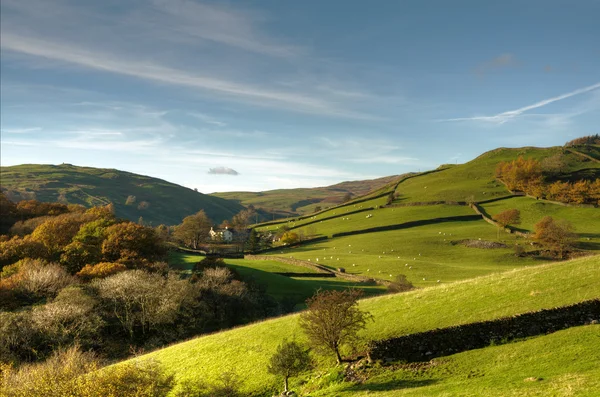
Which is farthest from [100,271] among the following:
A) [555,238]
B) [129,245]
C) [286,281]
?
[555,238]

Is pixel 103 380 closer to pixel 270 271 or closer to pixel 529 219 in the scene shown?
pixel 270 271

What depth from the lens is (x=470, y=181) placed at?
16025 cm

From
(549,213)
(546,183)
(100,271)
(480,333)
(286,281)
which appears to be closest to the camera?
(480,333)

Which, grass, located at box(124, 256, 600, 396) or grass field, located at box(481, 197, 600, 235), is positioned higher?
grass field, located at box(481, 197, 600, 235)

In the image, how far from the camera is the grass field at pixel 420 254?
7488cm

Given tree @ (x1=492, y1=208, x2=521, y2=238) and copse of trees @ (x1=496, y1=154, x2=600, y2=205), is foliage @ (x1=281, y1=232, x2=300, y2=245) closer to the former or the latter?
tree @ (x1=492, y1=208, x2=521, y2=238)

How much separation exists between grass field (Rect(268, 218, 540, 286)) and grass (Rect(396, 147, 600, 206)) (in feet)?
99.9

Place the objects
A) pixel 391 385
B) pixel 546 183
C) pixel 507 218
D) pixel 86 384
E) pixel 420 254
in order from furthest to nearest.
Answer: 1. pixel 546 183
2. pixel 507 218
3. pixel 420 254
4. pixel 391 385
5. pixel 86 384

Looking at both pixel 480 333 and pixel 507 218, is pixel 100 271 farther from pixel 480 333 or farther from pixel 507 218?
pixel 507 218

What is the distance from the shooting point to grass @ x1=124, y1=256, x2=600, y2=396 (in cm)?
2392

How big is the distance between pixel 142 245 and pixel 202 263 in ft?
37.3

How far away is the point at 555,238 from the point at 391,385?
78.1 meters

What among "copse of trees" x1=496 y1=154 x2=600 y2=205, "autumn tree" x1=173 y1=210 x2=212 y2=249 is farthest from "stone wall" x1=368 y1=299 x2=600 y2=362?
"copse of trees" x1=496 y1=154 x2=600 y2=205

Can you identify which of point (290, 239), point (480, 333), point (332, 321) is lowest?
point (290, 239)
